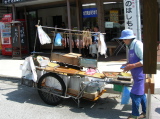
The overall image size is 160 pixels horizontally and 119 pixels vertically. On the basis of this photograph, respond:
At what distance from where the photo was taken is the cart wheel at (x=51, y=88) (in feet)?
16.7

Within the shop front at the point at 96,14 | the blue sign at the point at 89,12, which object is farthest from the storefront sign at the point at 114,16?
the blue sign at the point at 89,12

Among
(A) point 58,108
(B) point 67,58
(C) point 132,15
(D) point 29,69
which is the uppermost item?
(C) point 132,15

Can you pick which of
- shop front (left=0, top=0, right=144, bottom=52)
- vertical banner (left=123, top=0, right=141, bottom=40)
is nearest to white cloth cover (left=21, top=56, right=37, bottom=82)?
vertical banner (left=123, top=0, right=141, bottom=40)

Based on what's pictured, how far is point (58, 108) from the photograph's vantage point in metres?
5.06

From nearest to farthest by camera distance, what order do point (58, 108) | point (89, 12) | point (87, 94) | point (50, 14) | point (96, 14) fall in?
point (87, 94) → point (58, 108) → point (96, 14) → point (89, 12) → point (50, 14)

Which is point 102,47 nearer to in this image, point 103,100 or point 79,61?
point 79,61

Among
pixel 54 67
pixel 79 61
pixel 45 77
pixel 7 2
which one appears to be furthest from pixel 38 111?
pixel 7 2

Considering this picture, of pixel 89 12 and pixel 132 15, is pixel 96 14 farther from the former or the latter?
pixel 132 15

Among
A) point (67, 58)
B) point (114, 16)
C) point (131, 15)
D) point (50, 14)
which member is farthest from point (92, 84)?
point (50, 14)

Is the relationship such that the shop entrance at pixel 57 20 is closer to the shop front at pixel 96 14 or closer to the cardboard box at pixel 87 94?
the shop front at pixel 96 14

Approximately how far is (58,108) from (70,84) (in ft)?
2.06

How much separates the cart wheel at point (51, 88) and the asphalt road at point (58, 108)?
0.16 meters

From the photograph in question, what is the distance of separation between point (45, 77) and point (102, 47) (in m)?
1.63

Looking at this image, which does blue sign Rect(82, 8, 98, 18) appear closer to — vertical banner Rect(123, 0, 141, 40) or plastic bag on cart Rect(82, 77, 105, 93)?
vertical banner Rect(123, 0, 141, 40)
